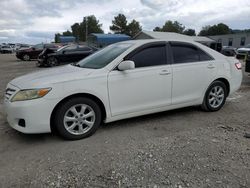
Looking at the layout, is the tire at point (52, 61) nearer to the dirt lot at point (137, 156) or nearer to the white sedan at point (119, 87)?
the dirt lot at point (137, 156)

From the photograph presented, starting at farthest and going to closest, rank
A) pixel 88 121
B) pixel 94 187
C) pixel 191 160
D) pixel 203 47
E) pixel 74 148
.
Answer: pixel 203 47 → pixel 88 121 → pixel 74 148 → pixel 191 160 → pixel 94 187

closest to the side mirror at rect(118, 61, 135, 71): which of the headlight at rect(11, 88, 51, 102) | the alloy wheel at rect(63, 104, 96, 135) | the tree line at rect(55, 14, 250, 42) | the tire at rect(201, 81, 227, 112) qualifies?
the alloy wheel at rect(63, 104, 96, 135)

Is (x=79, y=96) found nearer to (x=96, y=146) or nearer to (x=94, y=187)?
(x=96, y=146)

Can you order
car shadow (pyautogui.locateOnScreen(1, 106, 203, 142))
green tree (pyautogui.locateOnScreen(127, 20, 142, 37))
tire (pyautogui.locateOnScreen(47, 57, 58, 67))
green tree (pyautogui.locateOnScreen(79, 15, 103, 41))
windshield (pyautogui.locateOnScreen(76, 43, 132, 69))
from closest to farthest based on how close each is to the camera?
car shadow (pyautogui.locateOnScreen(1, 106, 203, 142)) → windshield (pyautogui.locateOnScreen(76, 43, 132, 69)) → tire (pyautogui.locateOnScreen(47, 57, 58, 67)) → green tree (pyautogui.locateOnScreen(127, 20, 142, 37)) → green tree (pyautogui.locateOnScreen(79, 15, 103, 41))

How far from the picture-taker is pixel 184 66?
14.0 feet

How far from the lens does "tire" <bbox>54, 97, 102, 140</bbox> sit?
3.35m

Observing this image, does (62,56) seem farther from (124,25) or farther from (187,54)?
(124,25)

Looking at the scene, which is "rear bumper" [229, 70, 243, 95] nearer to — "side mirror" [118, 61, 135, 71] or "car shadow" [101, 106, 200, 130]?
"car shadow" [101, 106, 200, 130]

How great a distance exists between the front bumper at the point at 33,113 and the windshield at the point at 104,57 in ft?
3.44

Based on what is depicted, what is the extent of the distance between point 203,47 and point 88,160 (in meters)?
3.20

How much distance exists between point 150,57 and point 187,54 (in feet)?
2.77

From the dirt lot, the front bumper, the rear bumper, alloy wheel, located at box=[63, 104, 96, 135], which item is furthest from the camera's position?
the rear bumper

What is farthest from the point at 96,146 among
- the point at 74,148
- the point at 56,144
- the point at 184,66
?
the point at 184,66

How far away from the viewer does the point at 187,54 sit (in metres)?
4.42
